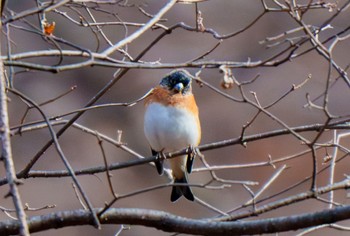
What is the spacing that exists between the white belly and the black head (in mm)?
150

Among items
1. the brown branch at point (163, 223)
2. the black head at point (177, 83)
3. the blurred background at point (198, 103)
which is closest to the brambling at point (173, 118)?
the black head at point (177, 83)

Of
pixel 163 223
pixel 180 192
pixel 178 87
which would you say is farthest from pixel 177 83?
pixel 163 223

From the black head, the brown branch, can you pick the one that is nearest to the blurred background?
the black head

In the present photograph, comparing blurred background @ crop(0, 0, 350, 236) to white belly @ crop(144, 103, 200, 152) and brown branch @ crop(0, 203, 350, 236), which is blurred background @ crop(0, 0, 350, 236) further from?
brown branch @ crop(0, 203, 350, 236)

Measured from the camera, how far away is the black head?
14.9ft

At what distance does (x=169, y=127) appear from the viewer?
4438mm

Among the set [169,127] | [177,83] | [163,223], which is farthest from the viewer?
[177,83]

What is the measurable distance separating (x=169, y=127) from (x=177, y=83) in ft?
1.04

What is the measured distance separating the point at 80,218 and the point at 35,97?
582cm

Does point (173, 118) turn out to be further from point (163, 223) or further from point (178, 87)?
point (163, 223)

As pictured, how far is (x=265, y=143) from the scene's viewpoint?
845 centimetres

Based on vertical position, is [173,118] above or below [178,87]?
below

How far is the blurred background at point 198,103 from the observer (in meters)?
7.94

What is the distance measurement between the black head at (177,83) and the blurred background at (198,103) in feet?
10.4
